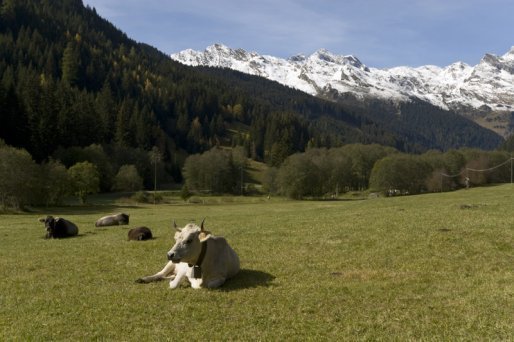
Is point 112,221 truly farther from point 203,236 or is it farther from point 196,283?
point 196,283

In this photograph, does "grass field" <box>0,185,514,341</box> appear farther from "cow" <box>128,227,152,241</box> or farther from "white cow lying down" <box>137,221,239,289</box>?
"cow" <box>128,227,152,241</box>

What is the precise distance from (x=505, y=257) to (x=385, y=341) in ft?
31.3

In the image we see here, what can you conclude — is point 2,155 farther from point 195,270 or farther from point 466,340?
point 466,340

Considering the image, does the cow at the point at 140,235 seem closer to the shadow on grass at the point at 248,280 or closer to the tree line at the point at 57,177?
the shadow on grass at the point at 248,280

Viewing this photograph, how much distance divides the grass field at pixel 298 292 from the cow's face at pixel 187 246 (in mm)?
1161

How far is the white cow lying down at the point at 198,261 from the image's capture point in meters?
14.5

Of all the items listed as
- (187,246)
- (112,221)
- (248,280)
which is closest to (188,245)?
(187,246)

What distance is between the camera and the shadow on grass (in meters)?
15.2

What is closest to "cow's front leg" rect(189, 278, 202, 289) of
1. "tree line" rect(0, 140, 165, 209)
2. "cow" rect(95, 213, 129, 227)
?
"cow" rect(95, 213, 129, 227)

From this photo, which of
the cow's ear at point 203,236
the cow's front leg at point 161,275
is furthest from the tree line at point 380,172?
the cow's ear at point 203,236

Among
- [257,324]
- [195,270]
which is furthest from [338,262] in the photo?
[257,324]

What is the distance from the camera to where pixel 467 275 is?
50.0 ft

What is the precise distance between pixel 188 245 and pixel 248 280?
9.15 feet

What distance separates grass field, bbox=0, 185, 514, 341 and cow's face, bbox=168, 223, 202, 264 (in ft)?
3.81
